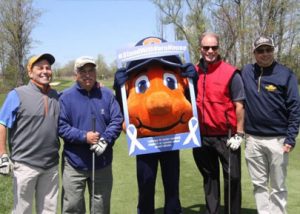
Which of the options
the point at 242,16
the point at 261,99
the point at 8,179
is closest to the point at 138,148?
the point at 261,99

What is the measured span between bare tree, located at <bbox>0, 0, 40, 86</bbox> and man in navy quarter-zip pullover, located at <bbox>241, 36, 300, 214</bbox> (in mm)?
31038

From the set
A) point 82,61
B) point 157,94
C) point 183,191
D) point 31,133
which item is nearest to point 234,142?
point 157,94

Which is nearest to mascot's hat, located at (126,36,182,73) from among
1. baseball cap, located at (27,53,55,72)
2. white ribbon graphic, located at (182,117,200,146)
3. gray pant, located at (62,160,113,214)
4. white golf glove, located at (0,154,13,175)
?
white ribbon graphic, located at (182,117,200,146)

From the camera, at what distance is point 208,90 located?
15.3ft

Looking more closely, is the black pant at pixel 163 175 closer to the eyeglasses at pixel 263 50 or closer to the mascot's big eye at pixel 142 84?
the mascot's big eye at pixel 142 84

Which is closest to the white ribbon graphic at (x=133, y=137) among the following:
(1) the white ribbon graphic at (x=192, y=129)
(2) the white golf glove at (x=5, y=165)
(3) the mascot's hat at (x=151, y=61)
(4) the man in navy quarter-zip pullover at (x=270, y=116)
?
(1) the white ribbon graphic at (x=192, y=129)

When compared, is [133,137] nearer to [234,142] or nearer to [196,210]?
[234,142]

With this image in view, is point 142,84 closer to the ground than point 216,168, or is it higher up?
higher up

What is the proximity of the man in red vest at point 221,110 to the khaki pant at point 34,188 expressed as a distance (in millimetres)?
1680

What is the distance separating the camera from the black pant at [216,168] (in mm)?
4762

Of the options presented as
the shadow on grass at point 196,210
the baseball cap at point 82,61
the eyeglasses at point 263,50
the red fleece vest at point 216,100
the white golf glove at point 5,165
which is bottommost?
the shadow on grass at point 196,210

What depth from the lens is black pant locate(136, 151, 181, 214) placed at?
448cm

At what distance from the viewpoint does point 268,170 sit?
4840mm

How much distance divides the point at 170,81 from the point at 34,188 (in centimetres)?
170
